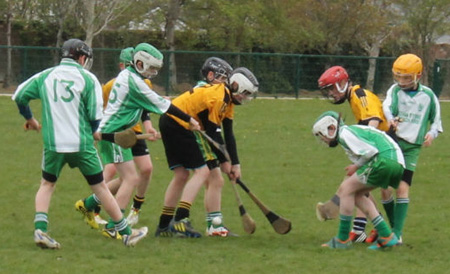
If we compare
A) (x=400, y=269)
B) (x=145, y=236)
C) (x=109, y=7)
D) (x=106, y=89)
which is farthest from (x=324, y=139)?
(x=109, y=7)

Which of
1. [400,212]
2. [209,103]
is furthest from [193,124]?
[400,212]

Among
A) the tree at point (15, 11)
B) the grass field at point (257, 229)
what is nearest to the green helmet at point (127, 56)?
the grass field at point (257, 229)

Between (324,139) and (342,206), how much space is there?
616 mm

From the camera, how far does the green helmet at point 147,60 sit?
26.9ft

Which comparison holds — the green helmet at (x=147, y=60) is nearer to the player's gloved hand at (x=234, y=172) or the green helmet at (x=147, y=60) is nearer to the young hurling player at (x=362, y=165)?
the player's gloved hand at (x=234, y=172)

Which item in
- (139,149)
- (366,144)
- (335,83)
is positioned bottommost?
(139,149)

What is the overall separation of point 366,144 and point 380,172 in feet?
0.85

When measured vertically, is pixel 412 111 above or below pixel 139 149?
above

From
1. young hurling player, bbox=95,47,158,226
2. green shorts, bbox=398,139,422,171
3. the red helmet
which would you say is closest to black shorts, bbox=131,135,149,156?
young hurling player, bbox=95,47,158,226

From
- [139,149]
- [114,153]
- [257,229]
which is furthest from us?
[139,149]

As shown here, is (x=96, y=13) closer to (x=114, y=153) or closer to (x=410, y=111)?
(x=114, y=153)

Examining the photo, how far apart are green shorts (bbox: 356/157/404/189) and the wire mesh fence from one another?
21965 mm

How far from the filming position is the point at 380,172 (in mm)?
7754

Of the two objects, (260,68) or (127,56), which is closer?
(127,56)
